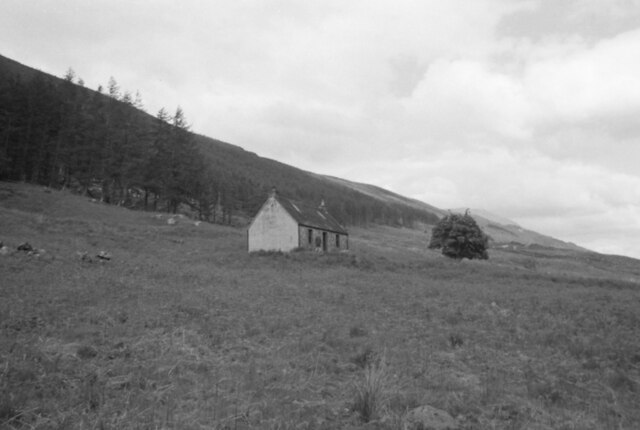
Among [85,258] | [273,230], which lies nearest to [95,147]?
[273,230]

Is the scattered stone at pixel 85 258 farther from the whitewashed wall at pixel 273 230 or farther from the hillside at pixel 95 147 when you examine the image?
the hillside at pixel 95 147

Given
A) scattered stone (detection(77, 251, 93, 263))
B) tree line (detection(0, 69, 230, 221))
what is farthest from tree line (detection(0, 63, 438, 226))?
scattered stone (detection(77, 251, 93, 263))

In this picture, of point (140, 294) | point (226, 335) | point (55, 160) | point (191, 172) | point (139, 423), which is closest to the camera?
point (139, 423)

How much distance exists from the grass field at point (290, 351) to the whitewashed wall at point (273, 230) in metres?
15.8

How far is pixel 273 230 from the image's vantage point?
40.6 meters

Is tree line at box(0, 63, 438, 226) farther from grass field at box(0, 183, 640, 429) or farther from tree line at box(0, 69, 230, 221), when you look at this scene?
grass field at box(0, 183, 640, 429)

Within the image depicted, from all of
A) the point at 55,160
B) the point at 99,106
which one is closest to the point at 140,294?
the point at 55,160

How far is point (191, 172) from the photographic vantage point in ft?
213

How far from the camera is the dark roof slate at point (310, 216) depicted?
41.1 meters

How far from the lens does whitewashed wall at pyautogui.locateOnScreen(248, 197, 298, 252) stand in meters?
39.9

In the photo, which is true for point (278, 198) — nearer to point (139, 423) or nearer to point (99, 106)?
point (139, 423)

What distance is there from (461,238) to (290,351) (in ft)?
149

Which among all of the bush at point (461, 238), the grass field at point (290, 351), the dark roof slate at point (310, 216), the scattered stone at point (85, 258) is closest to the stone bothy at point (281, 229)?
the dark roof slate at point (310, 216)

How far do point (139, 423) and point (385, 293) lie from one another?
1619 cm
